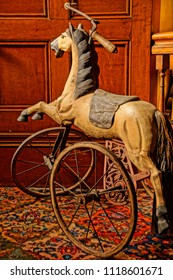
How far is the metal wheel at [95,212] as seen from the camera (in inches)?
61.6

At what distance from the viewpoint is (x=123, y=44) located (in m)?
2.49

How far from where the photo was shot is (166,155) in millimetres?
1638

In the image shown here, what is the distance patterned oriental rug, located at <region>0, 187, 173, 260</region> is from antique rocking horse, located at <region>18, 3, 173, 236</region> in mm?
256

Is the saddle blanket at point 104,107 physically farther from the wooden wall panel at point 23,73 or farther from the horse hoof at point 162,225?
the wooden wall panel at point 23,73

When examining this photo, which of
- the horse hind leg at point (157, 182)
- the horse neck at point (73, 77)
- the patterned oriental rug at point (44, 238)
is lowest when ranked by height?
the patterned oriental rug at point (44, 238)

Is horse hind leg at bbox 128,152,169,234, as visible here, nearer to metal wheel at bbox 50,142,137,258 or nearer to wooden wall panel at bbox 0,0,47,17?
metal wheel at bbox 50,142,137,258

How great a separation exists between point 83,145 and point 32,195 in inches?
31.9

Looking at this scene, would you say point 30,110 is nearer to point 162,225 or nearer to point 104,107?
point 104,107

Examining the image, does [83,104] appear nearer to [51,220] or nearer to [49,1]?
[51,220]

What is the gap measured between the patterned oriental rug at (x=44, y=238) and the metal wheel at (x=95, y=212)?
0.07m

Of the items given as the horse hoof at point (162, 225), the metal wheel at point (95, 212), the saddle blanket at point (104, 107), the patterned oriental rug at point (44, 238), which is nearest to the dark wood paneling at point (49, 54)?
the metal wheel at point (95, 212)

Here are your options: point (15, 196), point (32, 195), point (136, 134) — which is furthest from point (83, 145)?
point (15, 196)

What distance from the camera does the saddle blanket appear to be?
1665 millimetres

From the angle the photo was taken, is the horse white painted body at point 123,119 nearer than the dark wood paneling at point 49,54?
Yes
